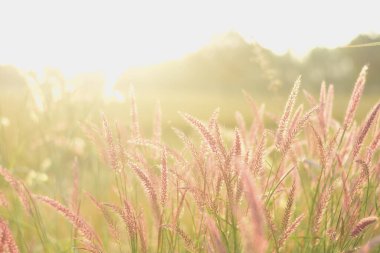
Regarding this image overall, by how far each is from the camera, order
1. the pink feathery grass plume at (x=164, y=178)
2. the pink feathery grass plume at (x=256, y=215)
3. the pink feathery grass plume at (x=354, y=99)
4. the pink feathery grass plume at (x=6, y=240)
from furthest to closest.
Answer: the pink feathery grass plume at (x=354, y=99) < the pink feathery grass plume at (x=164, y=178) < the pink feathery grass plume at (x=6, y=240) < the pink feathery grass plume at (x=256, y=215)

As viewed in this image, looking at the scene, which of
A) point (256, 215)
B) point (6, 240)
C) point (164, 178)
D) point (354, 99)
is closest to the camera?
point (256, 215)

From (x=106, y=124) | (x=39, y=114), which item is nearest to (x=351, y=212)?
(x=106, y=124)

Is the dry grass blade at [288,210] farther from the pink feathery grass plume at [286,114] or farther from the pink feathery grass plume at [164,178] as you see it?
the pink feathery grass plume at [164,178]

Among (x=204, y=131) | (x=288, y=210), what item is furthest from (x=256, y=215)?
(x=288, y=210)

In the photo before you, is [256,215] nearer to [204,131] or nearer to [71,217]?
[204,131]

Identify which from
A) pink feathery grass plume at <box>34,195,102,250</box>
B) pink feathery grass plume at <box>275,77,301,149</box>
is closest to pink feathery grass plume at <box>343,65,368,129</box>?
pink feathery grass plume at <box>275,77,301,149</box>

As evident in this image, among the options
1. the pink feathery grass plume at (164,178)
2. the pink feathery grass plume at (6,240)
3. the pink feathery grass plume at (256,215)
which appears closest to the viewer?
the pink feathery grass plume at (256,215)

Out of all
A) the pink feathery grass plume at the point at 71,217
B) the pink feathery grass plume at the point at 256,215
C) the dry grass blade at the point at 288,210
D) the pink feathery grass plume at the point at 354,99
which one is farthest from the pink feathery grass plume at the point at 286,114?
the pink feathery grass plume at the point at 256,215

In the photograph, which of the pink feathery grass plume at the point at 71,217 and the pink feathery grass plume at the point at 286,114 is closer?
the pink feathery grass plume at the point at 71,217

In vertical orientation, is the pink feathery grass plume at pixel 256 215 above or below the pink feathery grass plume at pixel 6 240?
above

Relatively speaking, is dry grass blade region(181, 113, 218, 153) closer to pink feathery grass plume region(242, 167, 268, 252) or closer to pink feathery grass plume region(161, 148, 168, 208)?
pink feathery grass plume region(161, 148, 168, 208)

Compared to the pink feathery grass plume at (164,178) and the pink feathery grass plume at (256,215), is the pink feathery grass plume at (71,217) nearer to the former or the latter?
the pink feathery grass plume at (164,178)

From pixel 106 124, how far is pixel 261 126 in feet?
2.85

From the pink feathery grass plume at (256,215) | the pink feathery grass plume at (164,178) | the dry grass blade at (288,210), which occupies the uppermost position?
the pink feathery grass plume at (256,215)
